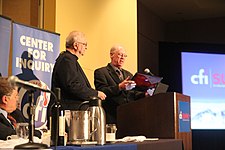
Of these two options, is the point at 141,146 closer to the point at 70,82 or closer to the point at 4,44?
the point at 70,82

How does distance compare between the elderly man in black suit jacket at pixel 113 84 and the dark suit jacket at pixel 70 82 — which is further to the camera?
the elderly man in black suit jacket at pixel 113 84

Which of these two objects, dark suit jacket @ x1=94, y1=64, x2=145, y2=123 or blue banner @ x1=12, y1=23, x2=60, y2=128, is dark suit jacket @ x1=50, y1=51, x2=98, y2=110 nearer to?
blue banner @ x1=12, y1=23, x2=60, y2=128

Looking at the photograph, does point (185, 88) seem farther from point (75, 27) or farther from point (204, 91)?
point (75, 27)

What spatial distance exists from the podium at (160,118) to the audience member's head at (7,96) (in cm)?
105

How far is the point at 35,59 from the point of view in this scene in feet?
12.4

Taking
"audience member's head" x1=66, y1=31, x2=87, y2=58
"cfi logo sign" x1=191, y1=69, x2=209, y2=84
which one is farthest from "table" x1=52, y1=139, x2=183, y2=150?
"cfi logo sign" x1=191, y1=69, x2=209, y2=84

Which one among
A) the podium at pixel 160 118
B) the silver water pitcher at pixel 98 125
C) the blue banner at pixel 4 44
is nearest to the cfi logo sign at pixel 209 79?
the podium at pixel 160 118

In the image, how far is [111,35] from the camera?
5.11 meters

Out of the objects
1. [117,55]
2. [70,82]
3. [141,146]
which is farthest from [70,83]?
[141,146]

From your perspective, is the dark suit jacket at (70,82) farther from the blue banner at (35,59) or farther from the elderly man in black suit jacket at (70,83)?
the blue banner at (35,59)

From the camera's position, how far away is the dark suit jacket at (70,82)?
3.10m

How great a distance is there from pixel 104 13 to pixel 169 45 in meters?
1.89

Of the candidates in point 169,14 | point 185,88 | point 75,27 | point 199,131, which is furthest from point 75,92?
point 169,14

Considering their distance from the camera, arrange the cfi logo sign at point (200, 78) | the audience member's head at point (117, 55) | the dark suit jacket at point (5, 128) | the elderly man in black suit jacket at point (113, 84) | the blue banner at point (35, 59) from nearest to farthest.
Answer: the dark suit jacket at point (5, 128), the blue banner at point (35, 59), the elderly man in black suit jacket at point (113, 84), the audience member's head at point (117, 55), the cfi logo sign at point (200, 78)
